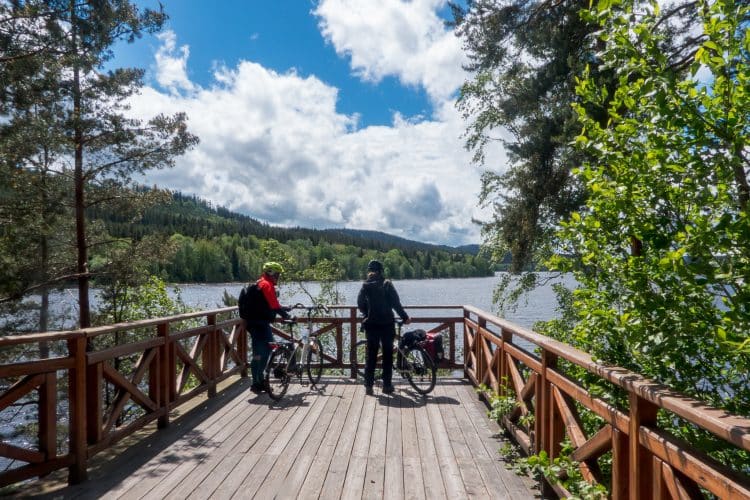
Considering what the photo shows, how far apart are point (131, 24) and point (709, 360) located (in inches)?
320

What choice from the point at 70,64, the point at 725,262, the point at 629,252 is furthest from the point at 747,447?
the point at 70,64

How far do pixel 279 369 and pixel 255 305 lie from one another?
83cm

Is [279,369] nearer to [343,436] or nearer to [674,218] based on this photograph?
[343,436]

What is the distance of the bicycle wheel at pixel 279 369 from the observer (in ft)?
19.2

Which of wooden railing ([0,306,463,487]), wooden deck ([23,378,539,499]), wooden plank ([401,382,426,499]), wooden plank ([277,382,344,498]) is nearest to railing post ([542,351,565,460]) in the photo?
wooden deck ([23,378,539,499])

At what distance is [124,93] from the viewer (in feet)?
34.4

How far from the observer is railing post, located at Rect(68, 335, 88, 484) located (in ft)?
11.2

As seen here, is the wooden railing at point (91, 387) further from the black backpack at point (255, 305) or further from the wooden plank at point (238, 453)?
the wooden plank at point (238, 453)

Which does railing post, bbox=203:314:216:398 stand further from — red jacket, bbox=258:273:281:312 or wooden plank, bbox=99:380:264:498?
red jacket, bbox=258:273:281:312

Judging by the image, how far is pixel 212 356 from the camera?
5902mm

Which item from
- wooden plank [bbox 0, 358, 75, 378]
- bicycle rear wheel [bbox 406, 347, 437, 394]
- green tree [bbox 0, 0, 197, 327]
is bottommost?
bicycle rear wheel [bbox 406, 347, 437, 394]

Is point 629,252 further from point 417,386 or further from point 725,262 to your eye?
point 417,386

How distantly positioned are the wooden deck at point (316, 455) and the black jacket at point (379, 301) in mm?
920

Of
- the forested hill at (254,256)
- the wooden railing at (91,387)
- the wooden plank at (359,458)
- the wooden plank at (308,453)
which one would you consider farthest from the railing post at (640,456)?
the forested hill at (254,256)
